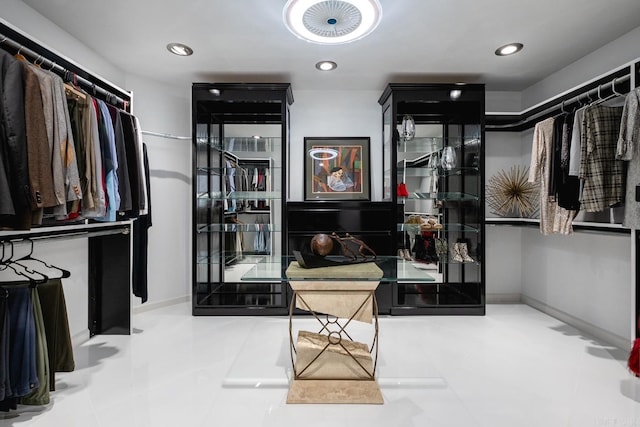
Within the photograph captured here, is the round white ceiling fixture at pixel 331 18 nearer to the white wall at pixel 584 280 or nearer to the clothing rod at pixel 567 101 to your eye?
the clothing rod at pixel 567 101

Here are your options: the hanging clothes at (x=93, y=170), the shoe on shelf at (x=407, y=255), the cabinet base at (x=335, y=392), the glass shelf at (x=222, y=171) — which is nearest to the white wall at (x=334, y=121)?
the glass shelf at (x=222, y=171)

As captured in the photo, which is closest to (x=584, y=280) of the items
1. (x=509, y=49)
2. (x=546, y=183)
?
(x=546, y=183)

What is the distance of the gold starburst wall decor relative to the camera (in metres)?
3.75

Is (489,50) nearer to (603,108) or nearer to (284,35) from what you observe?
(603,108)

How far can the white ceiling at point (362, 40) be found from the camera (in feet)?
8.02

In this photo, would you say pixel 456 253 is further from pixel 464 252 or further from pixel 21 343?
pixel 21 343

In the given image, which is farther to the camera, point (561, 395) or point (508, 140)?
point (508, 140)

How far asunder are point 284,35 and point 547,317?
3.78m

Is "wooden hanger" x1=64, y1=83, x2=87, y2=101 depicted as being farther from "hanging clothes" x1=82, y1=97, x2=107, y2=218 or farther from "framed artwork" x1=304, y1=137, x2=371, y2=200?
"framed artwork" x1=304, y1=137, x2=371, y2=200

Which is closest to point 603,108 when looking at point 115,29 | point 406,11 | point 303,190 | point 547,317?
point 406,11

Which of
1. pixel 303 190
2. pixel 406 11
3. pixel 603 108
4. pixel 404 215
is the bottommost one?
pixel 404 215

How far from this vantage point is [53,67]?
6.76 ft

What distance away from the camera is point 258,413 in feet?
6.15

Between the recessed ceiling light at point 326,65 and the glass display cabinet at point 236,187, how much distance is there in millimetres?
399
